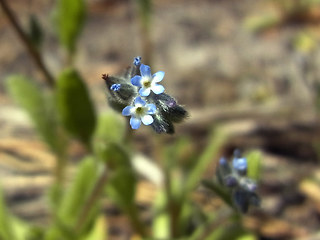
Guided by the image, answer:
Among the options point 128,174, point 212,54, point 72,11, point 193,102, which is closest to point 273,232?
point 128,174

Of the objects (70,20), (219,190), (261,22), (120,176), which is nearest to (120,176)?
(120,176)

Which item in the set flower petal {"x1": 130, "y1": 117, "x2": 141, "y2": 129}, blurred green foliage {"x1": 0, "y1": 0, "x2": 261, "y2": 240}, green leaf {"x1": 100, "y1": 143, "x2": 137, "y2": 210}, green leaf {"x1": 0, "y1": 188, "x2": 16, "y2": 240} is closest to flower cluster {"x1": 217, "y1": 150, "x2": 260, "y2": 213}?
blurred green foliage {"x1": 0, "y1": 0, "x2": 261, "y2": 240}

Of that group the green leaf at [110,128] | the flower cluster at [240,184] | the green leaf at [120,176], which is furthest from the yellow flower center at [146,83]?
the green leaf at [110,128]

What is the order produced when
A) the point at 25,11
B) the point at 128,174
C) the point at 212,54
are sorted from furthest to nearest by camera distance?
the point at 25,11 < the point at 212,54 < the point at 128,174

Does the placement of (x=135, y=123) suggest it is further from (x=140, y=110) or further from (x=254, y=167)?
(x=254, y=167)

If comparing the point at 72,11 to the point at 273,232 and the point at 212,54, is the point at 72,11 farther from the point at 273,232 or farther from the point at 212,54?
the point at 212,54
